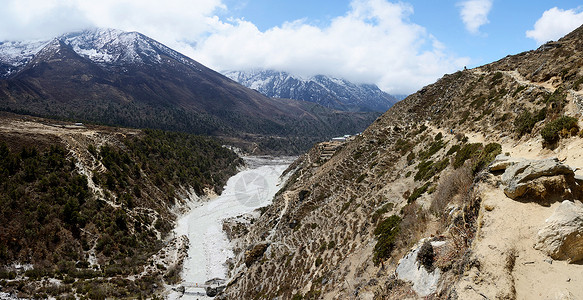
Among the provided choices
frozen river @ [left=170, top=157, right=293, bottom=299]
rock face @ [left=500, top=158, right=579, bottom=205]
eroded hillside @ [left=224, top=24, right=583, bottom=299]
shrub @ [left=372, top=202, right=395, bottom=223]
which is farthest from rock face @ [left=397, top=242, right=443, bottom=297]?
frozen river @ [left=170, top=157, right=293, bottom=299]

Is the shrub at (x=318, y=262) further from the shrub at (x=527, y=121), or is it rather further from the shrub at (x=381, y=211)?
the shrub at (x=527, y=121)

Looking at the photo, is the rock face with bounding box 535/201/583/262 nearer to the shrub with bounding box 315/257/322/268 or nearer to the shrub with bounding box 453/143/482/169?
the shrub with bounding box 453/143/482/169

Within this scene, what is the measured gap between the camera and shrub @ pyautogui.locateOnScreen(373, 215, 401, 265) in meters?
14.9

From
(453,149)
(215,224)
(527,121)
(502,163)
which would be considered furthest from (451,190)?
(215,224)

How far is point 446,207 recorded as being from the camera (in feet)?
44.4

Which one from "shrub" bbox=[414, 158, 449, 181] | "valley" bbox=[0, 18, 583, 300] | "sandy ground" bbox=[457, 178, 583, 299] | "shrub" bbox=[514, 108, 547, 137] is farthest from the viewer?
"shrub" bbox=[414, 158, 449, 181]

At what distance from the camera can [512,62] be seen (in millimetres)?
38969

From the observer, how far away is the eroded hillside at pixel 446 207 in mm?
7809

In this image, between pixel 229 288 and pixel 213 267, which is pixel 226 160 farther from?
pixel 229 288

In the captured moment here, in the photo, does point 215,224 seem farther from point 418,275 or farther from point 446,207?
point 418,275

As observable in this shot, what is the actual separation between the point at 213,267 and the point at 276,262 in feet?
49.0

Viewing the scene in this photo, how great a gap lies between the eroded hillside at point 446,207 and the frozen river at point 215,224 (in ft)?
11.8

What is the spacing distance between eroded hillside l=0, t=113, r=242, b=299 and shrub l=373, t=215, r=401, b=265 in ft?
94.5

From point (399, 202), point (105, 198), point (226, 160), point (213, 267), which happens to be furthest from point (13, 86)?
point (399, 202)
